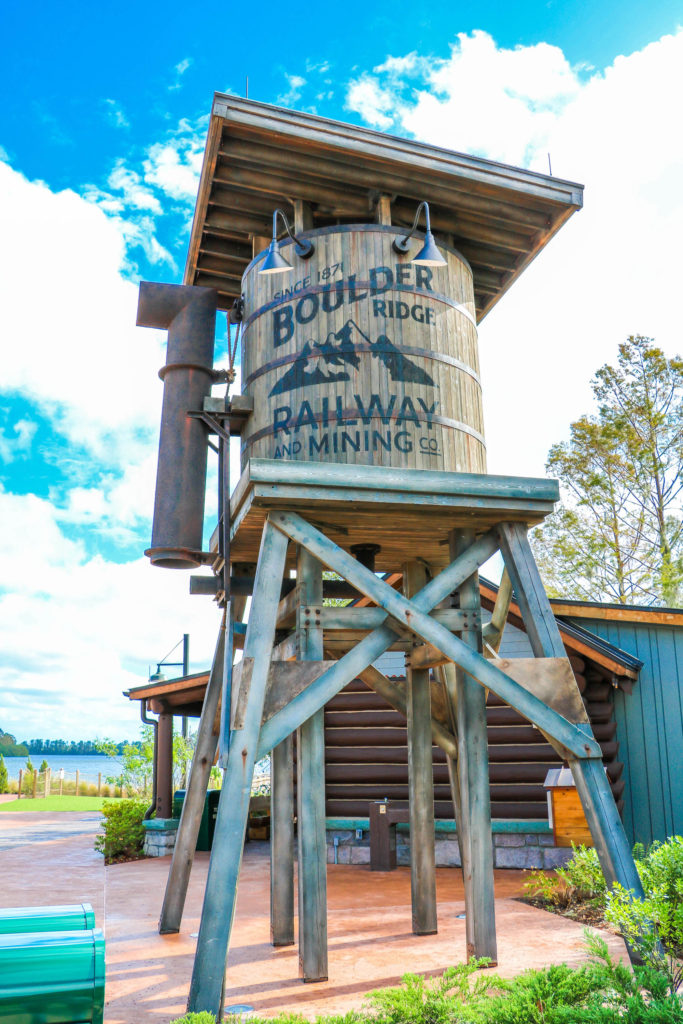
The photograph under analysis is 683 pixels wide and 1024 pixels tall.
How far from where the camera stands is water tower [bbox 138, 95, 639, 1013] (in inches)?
230

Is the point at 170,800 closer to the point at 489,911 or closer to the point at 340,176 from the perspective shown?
the point at 489,911

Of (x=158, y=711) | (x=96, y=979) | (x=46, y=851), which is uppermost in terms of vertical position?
(x=158, y=711)

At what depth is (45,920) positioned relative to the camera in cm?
314

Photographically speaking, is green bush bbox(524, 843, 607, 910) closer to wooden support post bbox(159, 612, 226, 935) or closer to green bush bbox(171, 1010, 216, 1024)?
wooden support post bbox(159, 612, 226, 935)

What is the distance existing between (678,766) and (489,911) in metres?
5.73

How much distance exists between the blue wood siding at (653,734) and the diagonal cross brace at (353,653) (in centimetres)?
579

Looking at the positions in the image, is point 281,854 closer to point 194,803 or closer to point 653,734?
point 194,803

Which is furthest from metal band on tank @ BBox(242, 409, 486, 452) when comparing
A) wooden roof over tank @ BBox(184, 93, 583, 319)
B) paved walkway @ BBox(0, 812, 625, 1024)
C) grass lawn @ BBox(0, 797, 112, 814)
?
grass lawn @ BBox(0, 797, 112, 814)

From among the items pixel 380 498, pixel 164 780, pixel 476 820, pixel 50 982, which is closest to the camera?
pixel 50 982

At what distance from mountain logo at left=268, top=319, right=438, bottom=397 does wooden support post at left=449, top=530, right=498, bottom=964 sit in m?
2.07

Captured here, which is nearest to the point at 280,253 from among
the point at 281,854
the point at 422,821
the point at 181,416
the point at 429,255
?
the point at 429,255

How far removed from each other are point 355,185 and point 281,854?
5738mm

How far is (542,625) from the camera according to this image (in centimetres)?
623

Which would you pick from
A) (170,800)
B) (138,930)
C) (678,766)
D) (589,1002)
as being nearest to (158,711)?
(170,800)
